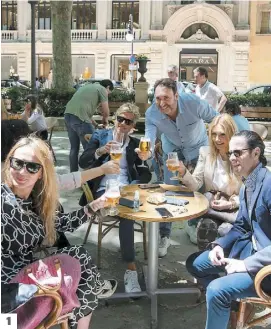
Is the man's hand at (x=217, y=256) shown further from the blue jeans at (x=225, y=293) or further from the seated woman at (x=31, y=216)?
the seated woman at (x=31, y=216)

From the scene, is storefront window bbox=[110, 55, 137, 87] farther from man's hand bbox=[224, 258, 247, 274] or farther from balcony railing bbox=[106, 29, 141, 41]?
man's hand bbox=[224, 258, 247, 274]

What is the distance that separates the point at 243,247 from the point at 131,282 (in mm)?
1010

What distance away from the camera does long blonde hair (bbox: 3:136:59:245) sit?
92.9 inches

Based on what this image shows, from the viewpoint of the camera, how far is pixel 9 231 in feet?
7.48

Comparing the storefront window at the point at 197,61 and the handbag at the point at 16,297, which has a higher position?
the storefront window at the point at 197,61

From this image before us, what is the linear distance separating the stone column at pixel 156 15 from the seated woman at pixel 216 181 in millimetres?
29310

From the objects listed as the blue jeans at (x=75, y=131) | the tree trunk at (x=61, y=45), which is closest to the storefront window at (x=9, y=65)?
the tree trunk at (x=61, y=45)

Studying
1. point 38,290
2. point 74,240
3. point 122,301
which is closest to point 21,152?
point 38,290

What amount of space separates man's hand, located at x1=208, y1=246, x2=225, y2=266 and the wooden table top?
10.5 inches

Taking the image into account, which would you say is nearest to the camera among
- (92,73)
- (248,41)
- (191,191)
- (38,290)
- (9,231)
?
(38,290)

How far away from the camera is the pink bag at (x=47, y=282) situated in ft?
6.56

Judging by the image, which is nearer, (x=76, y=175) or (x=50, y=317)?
(x=50, y=317)

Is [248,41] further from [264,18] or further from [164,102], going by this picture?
[164,102]

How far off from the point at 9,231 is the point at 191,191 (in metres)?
1.52
